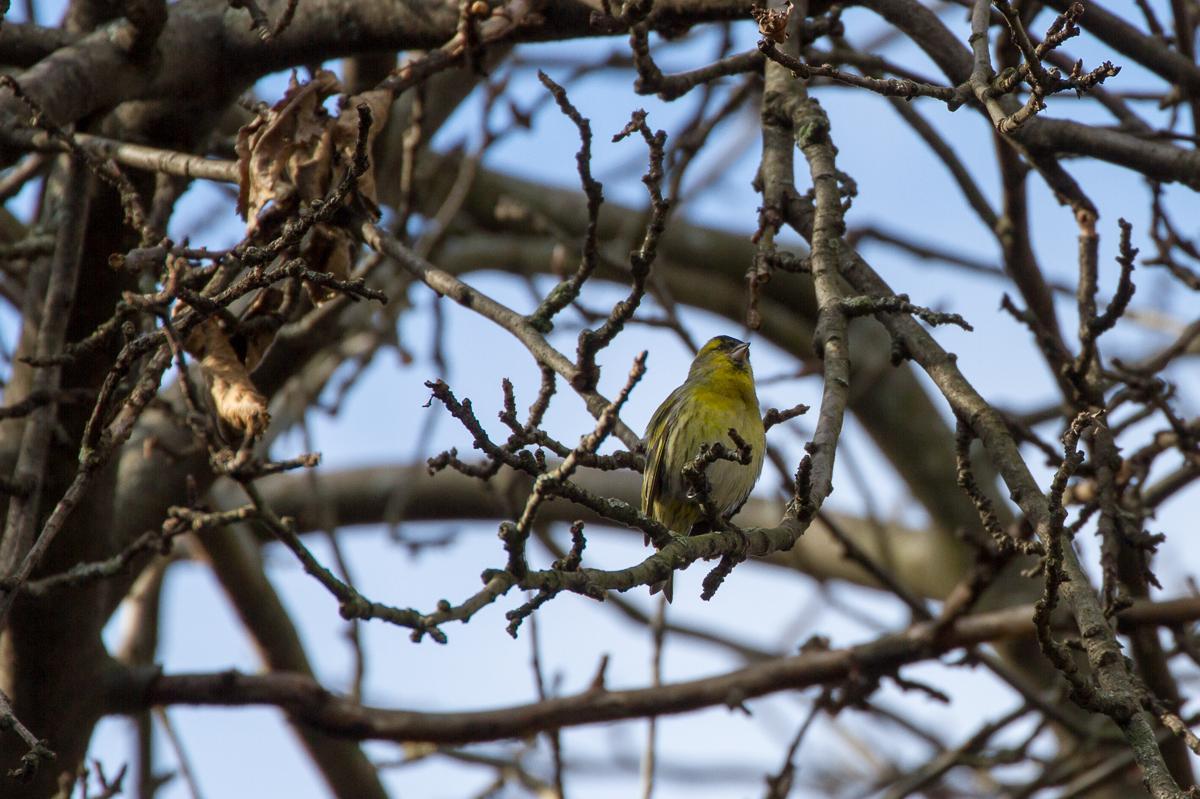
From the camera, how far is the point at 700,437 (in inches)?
170

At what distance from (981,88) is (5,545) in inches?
93.7

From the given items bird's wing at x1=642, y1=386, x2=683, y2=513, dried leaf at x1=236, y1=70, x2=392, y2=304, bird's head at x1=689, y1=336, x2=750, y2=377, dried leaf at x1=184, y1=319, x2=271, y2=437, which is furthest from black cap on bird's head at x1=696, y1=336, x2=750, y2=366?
dried leaf at x1=184, y1=319, x2=271, y2=437

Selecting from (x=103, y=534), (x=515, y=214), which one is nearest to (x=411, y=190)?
(x=515, y=214)

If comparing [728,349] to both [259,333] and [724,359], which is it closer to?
[724,359]

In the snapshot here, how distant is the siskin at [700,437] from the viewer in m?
4.11

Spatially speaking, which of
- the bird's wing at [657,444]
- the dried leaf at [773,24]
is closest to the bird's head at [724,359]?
the bird's wing at [657,444]

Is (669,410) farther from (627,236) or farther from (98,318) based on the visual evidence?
(627,236)

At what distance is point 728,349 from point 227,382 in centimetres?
248

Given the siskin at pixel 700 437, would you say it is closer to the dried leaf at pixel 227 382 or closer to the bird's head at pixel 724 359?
the bird's head at pixel 724 359

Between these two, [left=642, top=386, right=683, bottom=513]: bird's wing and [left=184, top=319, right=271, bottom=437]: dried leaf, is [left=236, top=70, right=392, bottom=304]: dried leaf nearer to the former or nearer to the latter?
[left=184, top=319, right=271, bottom=437]: dried leaf

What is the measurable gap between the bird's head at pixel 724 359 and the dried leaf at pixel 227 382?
197 cm

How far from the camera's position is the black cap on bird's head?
4898 millimetres

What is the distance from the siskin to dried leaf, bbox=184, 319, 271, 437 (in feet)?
3.93

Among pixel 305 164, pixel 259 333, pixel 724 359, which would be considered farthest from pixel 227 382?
pixel 724 359
